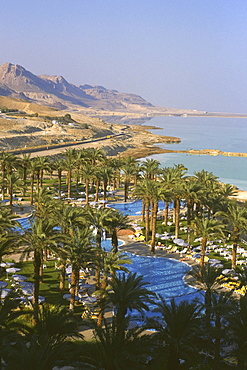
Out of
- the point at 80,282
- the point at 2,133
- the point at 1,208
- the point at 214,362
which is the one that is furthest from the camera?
the point at 2,133

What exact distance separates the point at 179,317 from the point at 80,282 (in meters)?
Answer: 14.4

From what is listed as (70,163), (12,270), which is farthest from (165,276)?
(70,163)

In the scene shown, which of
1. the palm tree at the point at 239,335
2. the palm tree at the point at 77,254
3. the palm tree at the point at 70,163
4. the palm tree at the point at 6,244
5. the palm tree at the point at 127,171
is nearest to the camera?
the palm tree at the point at 239,335

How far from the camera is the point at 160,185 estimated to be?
45.6 metres

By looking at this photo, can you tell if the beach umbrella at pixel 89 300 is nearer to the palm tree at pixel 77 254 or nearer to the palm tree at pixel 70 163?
the palm tree at pixel 77 254

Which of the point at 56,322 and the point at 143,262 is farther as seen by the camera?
the point at 143,262

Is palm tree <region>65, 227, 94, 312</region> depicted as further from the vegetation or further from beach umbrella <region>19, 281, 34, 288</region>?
beach umbrella <region>19, 281, 34, 288</region>

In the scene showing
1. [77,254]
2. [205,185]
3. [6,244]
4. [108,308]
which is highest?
[205,185]

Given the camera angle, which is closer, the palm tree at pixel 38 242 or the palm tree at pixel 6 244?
the palm tree at pixel 38 242

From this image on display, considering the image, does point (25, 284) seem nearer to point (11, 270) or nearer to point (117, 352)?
point (11, 270)

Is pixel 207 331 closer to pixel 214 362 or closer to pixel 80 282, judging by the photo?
pixel 214 362

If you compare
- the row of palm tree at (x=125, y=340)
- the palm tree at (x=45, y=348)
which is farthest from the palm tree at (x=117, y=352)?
the palm tree at (x=45, y=348)

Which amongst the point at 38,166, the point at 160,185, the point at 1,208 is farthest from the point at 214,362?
the point at 38,166

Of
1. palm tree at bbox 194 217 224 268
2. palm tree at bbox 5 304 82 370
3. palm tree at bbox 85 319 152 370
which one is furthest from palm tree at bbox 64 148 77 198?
palm tree at bbox 85 319 152 370
